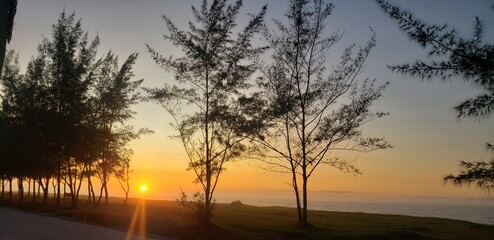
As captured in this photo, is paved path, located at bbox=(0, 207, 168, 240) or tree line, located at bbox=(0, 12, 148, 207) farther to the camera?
tree line, located at bbox=(0, 12, 148, 207)

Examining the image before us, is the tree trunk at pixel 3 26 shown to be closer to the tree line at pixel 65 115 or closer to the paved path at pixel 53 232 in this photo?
the paved path at pixel 53 232

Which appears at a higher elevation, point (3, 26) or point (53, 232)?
point (3, 26)

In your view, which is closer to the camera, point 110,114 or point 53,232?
point 53,232

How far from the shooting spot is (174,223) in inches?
1004

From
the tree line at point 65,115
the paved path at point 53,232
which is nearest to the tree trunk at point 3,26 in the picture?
the paved path at point 53,232

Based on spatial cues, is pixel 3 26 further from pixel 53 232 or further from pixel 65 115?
pixel 65 115

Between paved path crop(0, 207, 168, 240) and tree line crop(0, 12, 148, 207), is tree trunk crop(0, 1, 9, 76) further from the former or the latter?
tree line crop(0, 12, 148, 207)

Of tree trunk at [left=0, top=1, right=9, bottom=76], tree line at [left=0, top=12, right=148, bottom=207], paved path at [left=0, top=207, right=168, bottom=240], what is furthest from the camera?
tree line at [left=0, top=12, right=148, bottom=207]

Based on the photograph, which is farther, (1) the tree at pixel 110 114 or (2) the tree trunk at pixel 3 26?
(1) the tree at pixel 110 114

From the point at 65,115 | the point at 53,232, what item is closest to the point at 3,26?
the point at 53,232

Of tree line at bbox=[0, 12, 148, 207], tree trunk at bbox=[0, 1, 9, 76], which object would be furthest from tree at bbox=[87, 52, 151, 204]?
tree trunk at bbox=[0, 1, 9, 76]

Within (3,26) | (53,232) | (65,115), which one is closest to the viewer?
(3,26)

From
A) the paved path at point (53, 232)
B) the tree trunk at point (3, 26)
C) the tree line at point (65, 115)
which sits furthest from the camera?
the tree line at point (65, 115)

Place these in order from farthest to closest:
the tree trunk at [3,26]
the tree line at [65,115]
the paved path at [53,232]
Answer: the tree line at [65,115] → the paved path at [53,232] → the tree trunk at [3,26]
